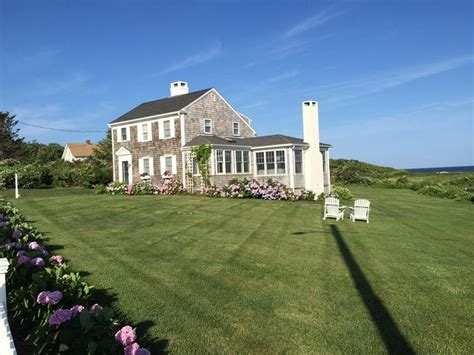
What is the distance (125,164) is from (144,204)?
49.6ft

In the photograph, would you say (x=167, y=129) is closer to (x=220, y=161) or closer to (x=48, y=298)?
(x=220, y=161)

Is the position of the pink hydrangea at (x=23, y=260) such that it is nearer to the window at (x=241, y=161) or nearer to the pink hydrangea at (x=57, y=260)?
the pink hydrangea at (x=57, y=260)

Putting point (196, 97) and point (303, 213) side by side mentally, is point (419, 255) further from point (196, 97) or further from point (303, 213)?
point (196, 97)

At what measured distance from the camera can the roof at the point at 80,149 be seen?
228ft

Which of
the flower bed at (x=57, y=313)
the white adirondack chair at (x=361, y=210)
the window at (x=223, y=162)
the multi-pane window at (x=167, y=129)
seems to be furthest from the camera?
the multi-pane window at (x=167, y=129)

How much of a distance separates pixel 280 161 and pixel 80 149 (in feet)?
177

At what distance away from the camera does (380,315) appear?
5496 mm

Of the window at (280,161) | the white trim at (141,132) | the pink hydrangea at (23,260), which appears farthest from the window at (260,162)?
the pink hydrangea at (23,260)

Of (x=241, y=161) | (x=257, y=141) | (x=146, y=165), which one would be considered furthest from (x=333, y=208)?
(x=146, y=165)

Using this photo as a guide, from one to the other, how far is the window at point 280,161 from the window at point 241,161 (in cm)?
232

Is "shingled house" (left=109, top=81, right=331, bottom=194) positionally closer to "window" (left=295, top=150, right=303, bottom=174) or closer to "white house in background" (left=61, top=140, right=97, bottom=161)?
"window" (left=295, top=150, right=303, bottom=174)

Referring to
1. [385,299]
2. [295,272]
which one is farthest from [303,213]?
[385,299]

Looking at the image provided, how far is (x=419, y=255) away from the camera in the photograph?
910 centimetres

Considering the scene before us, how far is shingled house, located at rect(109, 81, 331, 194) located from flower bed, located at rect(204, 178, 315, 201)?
62.8 inches
